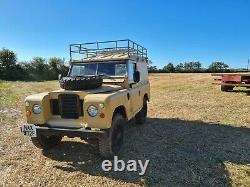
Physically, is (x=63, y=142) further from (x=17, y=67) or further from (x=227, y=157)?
(x=17, y=67)

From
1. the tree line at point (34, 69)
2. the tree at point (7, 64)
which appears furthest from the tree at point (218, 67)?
the tree at point (7, 64)

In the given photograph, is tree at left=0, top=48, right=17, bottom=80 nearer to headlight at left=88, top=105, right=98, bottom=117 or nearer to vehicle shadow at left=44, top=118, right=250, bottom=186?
vehicle shadow at left=44, top=118, right=250, bottom=186

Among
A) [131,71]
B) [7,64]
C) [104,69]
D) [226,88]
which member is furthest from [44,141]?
[7,64]

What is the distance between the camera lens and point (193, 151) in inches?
255

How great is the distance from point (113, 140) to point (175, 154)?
5.18ft

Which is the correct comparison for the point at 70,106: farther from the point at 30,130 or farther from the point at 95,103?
the point at 30,130

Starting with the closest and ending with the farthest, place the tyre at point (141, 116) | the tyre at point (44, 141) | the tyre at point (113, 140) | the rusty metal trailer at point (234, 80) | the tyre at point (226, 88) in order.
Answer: the tyre at point (113, 140) < the tyre at point (44, 141) < the tyre at point (141, 116) < the rusty metal trailer at point (234, 80) < the tyre at point (226, 88)

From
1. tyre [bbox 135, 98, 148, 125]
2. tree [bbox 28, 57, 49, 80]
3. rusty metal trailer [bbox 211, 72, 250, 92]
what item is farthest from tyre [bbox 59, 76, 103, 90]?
tree [bbox 28, 57, 49, 80]

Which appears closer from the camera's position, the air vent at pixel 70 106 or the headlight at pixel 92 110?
the headlight at pixel 92 110

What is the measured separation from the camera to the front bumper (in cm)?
531

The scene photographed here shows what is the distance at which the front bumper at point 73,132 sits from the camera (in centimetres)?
531

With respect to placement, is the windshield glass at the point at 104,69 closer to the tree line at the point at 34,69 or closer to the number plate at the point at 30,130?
the number plate at the point at 30,130

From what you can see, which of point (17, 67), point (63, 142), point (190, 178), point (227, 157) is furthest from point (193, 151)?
point (17, 67)

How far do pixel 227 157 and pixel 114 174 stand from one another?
276 cm
